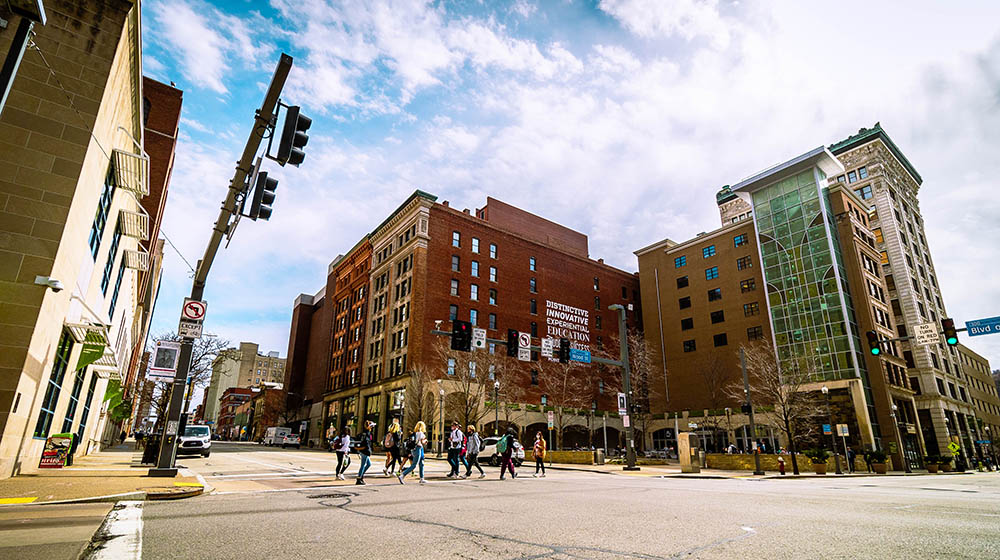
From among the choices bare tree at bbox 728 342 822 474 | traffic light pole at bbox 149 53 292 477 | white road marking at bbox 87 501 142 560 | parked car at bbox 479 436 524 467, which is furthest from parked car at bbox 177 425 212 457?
bare tree at bbox 728 342 822 474

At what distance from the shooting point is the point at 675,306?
64250mm

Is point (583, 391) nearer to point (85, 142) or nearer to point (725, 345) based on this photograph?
point (725, 345)

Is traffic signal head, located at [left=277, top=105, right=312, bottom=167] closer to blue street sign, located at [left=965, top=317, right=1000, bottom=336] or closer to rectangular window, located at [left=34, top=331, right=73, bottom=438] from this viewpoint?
rectangular window, located at [left=34, top=331, right=73, bottom=438]

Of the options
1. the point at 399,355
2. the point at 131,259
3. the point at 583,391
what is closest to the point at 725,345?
the point at 583,391

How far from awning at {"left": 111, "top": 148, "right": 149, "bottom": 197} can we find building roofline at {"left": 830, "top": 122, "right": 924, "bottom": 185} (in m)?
75.8

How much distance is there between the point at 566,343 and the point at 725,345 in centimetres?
3899

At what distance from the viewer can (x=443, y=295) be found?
185 feet

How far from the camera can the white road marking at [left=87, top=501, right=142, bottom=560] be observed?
5.09 metres

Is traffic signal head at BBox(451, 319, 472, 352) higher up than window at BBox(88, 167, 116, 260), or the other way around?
window at BBox(88, 167, 116, 260)

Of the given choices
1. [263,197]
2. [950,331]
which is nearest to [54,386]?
[263,197]

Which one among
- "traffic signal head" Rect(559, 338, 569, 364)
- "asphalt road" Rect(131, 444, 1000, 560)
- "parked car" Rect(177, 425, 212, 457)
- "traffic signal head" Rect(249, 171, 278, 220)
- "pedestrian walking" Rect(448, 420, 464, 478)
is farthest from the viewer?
"parked car" Rect(177, 425, 212, 457)

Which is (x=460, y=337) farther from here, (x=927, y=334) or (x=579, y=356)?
(x=927, y=334)

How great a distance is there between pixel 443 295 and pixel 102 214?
4006 centimetres

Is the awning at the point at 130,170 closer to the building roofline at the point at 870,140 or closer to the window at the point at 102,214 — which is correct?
the window at the point at 102,214
